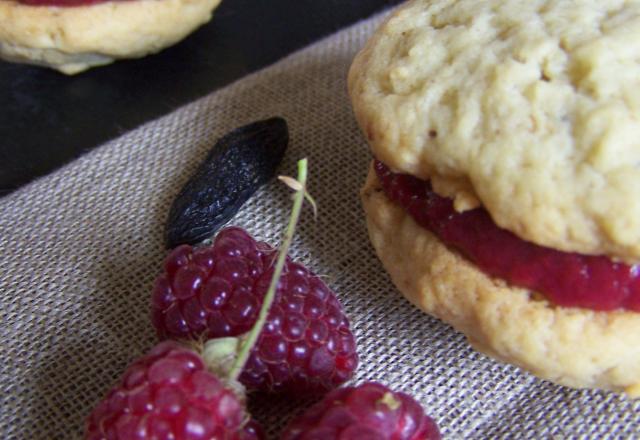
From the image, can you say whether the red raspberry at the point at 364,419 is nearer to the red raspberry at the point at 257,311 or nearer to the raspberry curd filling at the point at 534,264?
the red raspberry at the point at 257,311

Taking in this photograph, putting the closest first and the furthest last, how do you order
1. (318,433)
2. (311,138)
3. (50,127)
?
(318,433) < (311,138) < (50,127)

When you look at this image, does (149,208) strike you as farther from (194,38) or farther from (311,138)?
(194,38)

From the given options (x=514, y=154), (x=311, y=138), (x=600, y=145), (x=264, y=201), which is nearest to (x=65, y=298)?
(x=264, y=201)

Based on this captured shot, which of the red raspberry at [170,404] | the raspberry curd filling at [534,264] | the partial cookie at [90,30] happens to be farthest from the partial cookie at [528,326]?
the partial cookie at [90,30]

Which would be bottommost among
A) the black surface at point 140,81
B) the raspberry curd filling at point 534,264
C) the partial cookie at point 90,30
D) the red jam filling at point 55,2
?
the raspberry curd filling at point 534,264

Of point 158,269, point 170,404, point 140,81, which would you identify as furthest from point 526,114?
point 140,81
